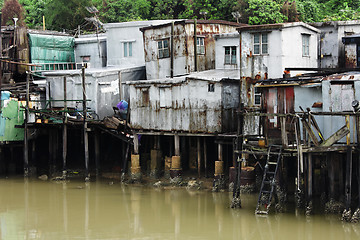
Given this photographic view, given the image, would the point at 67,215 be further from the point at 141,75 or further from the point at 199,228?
the point at 141,75

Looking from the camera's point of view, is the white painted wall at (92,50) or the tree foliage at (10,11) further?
the tree foliage at (10,11)

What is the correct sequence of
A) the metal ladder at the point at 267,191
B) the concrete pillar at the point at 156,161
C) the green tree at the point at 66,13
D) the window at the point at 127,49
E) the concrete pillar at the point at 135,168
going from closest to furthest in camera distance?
the metal ladder at the point at 267,191 < the concrete pillar at the point at 135,168 < the concrete pillar at the point at 156,161 < the window at the point at 127,49 < the green tree at the point at 66,13

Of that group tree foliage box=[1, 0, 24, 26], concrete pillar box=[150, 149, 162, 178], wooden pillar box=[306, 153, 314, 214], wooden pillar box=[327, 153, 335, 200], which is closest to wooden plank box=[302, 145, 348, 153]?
wooden pillar box=[306, 153, 314, 214]

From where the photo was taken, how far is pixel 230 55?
37.7 metres

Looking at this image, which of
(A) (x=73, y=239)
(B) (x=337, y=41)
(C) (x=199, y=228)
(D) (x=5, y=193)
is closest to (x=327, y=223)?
(C) (x=199, y=228)

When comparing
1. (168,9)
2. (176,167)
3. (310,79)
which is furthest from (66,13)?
(310,79)

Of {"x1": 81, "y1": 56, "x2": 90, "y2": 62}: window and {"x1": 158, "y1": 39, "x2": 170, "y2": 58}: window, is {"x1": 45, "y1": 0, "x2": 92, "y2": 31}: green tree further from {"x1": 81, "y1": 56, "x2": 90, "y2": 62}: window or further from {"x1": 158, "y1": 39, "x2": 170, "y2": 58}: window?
{"x1": 158, "y1": 39, "x2": 170, "y2": 58}: window

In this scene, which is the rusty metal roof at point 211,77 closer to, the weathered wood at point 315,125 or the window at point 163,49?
the window at point 163,49

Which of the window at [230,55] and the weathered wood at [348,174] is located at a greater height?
the window at [230,55]

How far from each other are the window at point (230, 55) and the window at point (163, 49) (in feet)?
13.1

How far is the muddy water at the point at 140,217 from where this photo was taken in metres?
24.7

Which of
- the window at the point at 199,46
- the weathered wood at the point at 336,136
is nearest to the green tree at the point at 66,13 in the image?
the window at the point at 199,46

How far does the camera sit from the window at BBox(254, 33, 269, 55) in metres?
32.5

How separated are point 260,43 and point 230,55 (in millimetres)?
5234
